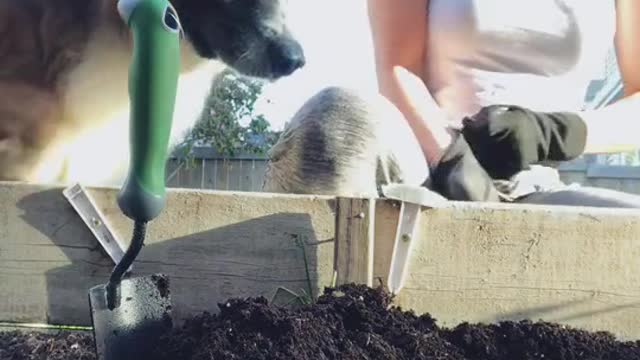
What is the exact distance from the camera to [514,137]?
3.96 feet

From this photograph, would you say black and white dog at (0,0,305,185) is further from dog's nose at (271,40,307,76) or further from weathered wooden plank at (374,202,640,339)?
weathered wooden plank at (374,202,640,339)

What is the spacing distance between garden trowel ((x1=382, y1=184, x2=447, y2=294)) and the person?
13 cm

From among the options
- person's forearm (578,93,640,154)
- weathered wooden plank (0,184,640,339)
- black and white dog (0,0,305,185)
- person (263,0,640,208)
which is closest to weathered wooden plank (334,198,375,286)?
weathered wooden plank (0,184,640,339)

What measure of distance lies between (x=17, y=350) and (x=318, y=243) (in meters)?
0.36

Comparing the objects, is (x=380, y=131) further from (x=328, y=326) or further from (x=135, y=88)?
(x=135, y=88)

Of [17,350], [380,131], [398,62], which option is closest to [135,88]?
[17,350]

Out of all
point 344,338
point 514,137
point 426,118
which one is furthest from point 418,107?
point 344,338

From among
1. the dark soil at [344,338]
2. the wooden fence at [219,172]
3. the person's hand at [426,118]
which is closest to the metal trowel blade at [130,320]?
the dark soil at [344,338]

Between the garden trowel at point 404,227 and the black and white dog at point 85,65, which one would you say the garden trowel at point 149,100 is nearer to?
the garden trowel at point 404,227

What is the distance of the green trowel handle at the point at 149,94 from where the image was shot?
0.68m

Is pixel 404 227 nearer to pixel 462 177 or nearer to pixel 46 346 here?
pixel 462 177

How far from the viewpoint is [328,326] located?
2.76 ft

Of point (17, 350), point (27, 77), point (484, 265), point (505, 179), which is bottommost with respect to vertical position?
point (17, 350)

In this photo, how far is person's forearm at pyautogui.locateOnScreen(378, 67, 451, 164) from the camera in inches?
56.4
